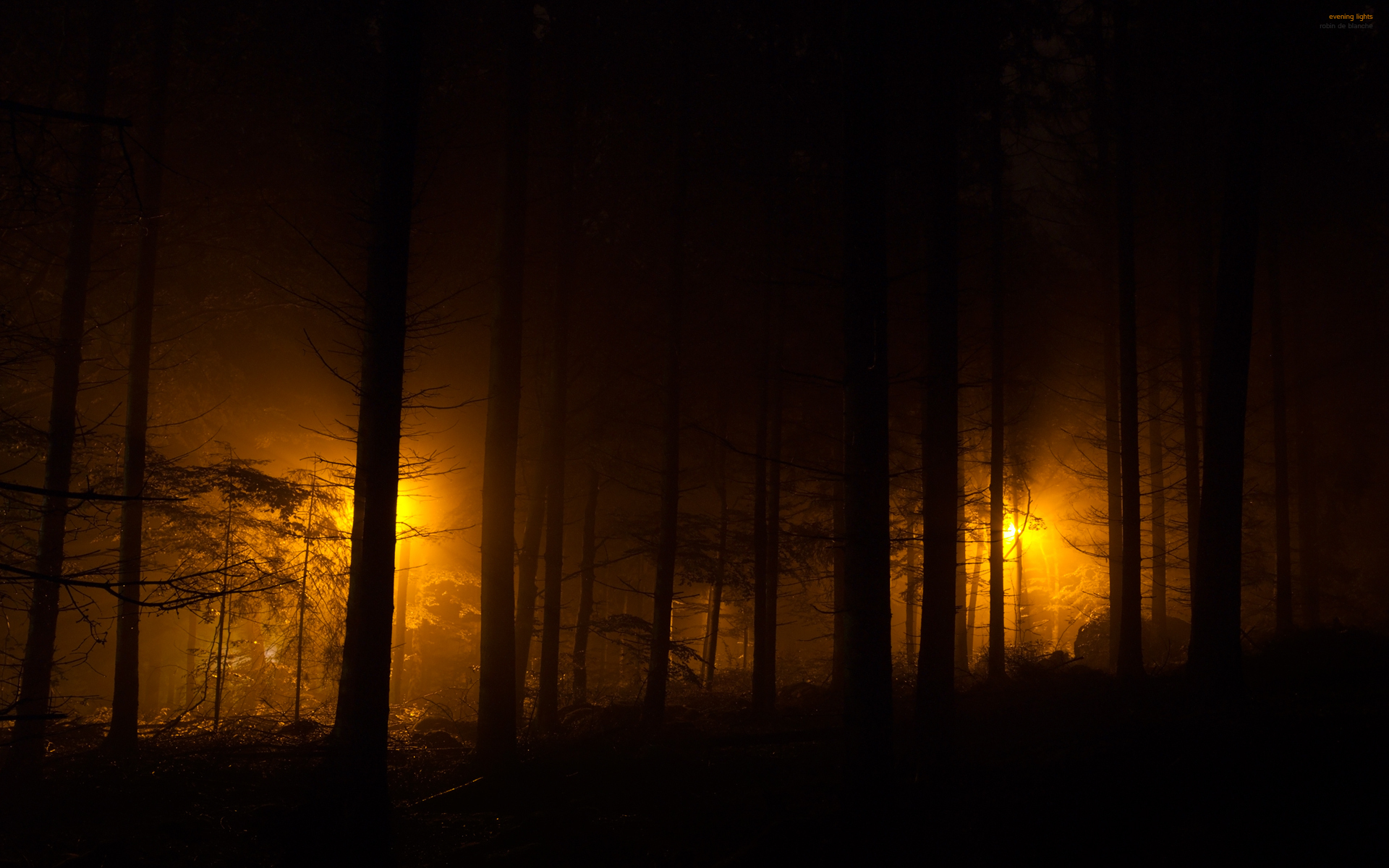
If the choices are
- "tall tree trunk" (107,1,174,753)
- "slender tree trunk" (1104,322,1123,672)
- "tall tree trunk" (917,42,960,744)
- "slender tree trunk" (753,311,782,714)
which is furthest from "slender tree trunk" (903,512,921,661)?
"tall tree trunk" (107,1,174,753)

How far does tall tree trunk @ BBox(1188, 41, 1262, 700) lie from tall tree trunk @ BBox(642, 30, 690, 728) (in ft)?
26.3

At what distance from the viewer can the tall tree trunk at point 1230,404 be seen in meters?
9.60

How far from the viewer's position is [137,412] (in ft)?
37.0

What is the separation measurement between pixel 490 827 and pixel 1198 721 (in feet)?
24.9

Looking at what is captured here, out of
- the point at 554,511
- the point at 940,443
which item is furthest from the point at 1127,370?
the point at 554,511

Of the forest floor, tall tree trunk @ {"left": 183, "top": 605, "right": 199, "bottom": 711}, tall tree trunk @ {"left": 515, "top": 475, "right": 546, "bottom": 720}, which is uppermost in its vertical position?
tall tree trunk @ {"left": 515, "top": 475, "right": 546, "bottom": 720}

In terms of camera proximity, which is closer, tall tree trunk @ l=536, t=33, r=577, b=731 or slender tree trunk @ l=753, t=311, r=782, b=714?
tall tree trunk @ l=536, t=33, r=577, b=731

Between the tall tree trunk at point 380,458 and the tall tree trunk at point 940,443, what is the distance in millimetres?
5883

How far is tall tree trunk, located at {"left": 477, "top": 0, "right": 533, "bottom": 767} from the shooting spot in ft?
35.0

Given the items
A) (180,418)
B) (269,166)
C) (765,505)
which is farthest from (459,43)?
(180,418)

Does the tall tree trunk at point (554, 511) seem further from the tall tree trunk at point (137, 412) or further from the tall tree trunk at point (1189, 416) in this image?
the tall tree trunk at point (1189, 416)

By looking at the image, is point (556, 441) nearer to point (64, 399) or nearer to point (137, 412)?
point (137, 412)

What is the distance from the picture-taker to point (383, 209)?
316 inches

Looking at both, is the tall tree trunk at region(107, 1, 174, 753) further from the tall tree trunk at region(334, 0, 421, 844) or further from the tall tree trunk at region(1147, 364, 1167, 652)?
the tall tree trunk at region(1147, 364, 1167, 652)
